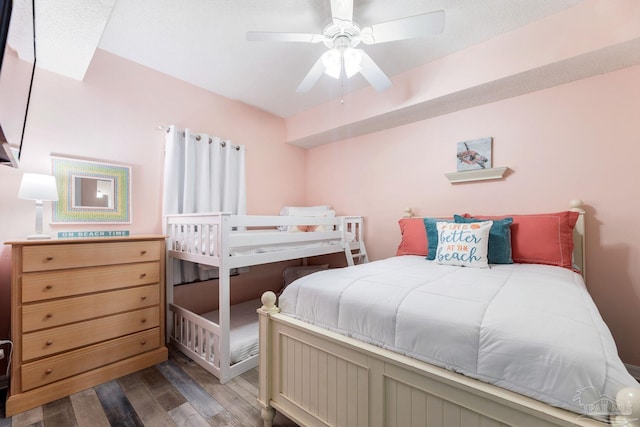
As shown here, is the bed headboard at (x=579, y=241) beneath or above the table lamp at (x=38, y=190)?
beneath

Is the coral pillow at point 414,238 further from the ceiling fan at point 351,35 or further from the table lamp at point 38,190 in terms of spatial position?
the table lamp at point 38,190

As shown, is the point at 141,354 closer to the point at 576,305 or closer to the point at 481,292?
the point at 481,292

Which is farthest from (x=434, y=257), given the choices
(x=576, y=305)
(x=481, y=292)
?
(x=576, y=305)

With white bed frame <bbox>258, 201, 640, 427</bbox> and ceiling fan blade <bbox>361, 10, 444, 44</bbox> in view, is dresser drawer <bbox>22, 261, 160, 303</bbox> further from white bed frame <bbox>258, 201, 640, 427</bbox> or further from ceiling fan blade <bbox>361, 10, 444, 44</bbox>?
ceiling fan blade <bbox>361, 10, 444, 44</bbox>

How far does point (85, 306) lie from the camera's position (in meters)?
1.74

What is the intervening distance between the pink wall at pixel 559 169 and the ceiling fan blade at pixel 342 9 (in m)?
1.57

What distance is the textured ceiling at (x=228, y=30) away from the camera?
1.66 m

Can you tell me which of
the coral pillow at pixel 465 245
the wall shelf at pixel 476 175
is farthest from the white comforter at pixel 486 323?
the wall shelf at pixel 476 175

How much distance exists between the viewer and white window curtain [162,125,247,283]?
246cm

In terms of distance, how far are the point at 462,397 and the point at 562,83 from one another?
2432mm

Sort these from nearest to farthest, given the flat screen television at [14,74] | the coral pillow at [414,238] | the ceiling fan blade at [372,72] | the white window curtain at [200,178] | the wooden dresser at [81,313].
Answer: the flat screen television at [14,74]
the wooden dresser at [81,313]
the ceiling fan blade at [372,72]
the coral pillow at [414,238]
the white window curtain at [200,178]

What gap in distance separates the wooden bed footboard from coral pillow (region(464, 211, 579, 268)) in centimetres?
143

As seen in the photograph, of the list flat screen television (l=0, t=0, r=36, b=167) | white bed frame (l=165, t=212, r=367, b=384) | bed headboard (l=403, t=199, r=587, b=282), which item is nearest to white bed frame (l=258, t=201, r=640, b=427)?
white bed frame (l=165, t=212, r=367, b=384)

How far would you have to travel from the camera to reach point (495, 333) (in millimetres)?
831
